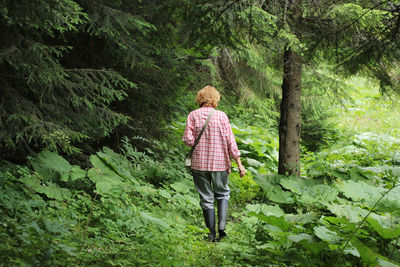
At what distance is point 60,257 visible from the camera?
246cm

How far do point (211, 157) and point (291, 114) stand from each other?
233 centimetres

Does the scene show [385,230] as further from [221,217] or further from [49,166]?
[49,166]

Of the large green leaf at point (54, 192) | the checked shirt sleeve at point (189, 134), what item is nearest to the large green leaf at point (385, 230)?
the checked shirt sleeve at point (189, 134)

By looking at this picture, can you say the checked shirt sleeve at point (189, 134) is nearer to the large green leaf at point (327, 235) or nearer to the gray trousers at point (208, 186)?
the gray trousers at point (208, 186)

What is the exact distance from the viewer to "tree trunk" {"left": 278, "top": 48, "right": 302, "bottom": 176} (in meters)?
6.01

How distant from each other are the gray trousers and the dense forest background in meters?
0.37

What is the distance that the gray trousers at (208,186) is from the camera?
442cm

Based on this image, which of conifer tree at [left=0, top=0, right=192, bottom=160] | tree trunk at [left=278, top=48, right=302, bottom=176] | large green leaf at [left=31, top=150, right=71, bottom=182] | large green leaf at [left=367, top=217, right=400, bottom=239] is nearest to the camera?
large green leaf at [left=367, top=217, right=400, bottom=239]

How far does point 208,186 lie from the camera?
4.48 metres

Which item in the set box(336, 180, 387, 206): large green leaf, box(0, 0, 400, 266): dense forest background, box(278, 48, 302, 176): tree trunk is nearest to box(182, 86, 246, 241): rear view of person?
box(0, 0, 400, 266): dense forest background

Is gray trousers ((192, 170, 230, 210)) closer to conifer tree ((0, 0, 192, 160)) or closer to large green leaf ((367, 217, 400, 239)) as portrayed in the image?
conifer tree ((0, 0, 192, 160))

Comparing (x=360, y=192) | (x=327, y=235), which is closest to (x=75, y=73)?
(x=327, y=235)

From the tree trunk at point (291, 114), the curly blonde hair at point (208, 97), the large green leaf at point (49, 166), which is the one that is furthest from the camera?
the tree trunk at point (291, 114)

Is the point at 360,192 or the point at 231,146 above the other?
the point at 231,146
